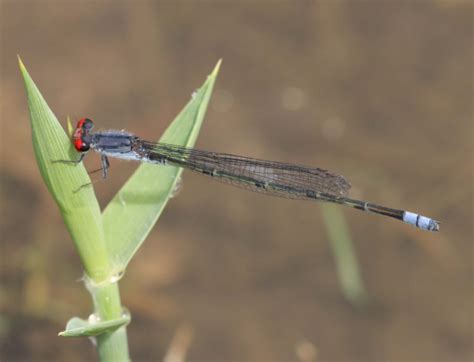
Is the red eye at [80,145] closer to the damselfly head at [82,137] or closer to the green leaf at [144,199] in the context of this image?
the damselfly head at [82,137]

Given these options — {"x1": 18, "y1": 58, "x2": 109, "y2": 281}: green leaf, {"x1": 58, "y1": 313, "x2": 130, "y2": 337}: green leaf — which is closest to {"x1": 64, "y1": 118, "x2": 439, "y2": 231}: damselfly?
{"x1": 18, "y1": 58, "x2": 109, "y2": 281}: green leaf

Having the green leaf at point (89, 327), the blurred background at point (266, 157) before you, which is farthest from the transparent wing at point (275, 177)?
the blurred background at point (266, 157)

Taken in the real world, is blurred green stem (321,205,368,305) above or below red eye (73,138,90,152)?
above

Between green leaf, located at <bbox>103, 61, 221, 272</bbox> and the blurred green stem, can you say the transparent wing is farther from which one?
the blurred green stem

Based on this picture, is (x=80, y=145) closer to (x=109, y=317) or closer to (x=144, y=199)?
(x=144, y=199)

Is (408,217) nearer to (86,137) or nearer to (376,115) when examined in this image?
(86,137)
